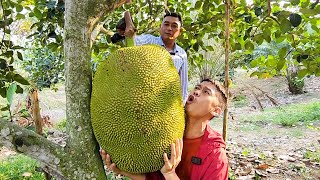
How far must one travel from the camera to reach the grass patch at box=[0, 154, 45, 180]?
127 inches

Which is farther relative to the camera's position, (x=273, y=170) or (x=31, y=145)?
(x=273, y=170)

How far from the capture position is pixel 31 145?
94cm

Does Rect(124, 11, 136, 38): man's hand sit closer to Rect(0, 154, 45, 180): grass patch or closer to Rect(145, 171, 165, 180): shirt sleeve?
Rect(145, 171, 165, 180): shirt sleeve

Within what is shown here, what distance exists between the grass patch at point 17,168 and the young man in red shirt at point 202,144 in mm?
2240

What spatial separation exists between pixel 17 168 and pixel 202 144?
2.93m

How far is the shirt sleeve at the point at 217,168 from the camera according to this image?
1.12 meters

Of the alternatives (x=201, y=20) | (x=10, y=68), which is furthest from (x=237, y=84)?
(x=10, y=68)

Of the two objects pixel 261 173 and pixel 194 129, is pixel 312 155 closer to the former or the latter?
pixel 261 173

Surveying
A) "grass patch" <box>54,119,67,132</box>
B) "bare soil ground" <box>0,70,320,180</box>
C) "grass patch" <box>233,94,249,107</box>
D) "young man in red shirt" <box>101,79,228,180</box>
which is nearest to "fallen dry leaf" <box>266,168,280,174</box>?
"bare soil ground" <box>0,70,320,180</box>

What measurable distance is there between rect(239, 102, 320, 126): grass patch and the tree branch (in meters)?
4.96

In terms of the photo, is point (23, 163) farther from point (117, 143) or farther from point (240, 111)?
point (240, 111)

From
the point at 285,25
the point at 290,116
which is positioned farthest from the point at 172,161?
the point at 290,116

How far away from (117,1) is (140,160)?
445mm

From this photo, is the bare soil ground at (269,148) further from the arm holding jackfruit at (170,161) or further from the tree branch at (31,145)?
the tree branch at (31,145)
